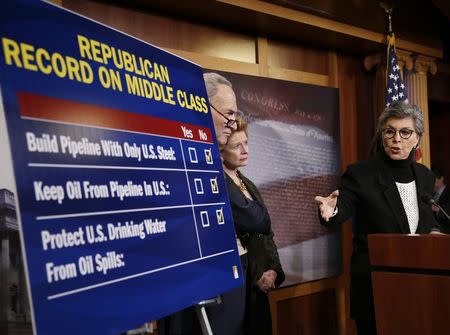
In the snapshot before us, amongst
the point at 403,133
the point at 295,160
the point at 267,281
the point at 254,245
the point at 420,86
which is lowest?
the point at 267,281

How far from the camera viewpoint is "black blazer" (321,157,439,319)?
8.60 ft

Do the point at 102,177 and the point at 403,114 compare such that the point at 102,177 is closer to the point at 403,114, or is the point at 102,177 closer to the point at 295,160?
the point at 403,114

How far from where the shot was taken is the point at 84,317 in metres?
1.17

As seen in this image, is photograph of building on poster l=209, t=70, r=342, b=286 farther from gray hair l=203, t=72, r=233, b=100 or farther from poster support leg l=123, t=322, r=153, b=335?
poster support leg l=123, t=322, r=153, b=335

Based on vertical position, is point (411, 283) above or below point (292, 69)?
below

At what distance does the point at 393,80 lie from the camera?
3.95 m

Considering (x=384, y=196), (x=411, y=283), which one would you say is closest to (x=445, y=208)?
(x=384, y=196)

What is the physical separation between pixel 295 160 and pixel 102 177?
8.32 feet

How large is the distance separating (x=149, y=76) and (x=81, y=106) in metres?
0.34

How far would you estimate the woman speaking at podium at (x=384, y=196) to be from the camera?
2621 millimetres

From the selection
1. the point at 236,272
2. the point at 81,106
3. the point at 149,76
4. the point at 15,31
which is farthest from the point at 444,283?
the point at 15,31

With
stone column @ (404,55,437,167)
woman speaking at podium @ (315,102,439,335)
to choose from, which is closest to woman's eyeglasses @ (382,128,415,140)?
woman speaking at podium @ (315,102,439,335)

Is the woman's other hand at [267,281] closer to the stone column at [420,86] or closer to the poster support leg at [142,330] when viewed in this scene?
the poster support leg at [142,330]

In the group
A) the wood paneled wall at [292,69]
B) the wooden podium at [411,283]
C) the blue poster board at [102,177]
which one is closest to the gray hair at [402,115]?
the wooden podium at [411,283]
